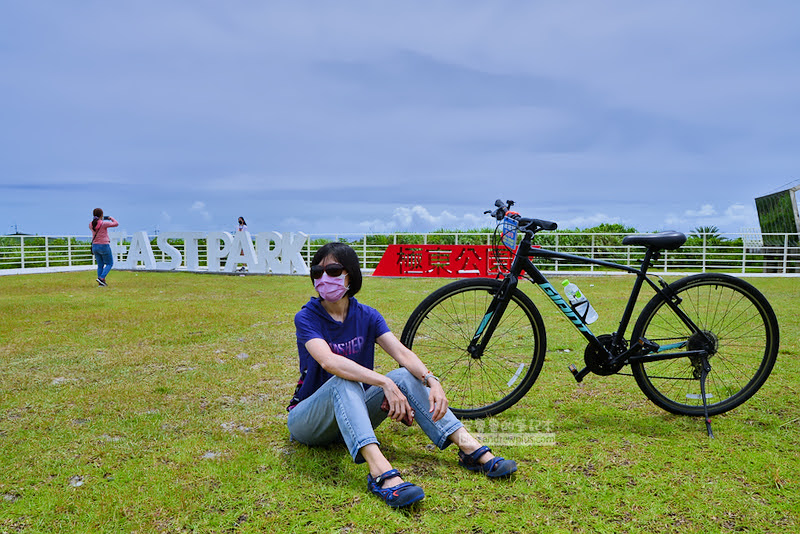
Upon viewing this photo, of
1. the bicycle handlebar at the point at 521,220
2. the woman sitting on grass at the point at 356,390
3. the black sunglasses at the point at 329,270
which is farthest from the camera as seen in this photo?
the bicycle handlebar at the point at 521,220

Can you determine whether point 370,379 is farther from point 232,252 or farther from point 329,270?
point 232,252

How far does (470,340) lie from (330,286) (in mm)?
1105

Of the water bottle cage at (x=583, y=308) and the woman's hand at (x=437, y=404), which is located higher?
the water bottle cage at (x=583, y=308)

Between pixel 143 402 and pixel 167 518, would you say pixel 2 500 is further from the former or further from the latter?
pixel 143 402

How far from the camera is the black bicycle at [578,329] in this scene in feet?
10.5

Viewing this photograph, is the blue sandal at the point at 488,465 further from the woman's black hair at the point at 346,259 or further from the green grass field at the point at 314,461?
the woman's black hair at the point at 346,259

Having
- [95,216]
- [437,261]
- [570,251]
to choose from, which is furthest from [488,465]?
[570,251]

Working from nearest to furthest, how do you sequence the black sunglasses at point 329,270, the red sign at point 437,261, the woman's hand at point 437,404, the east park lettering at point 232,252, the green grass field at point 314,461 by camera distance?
the green grass field at point 314,461 → the woman's hand at point 437,404 → the black sunglasses at point 329,270 → the red sign at point 437,261 → the east park lettering at point 232,252

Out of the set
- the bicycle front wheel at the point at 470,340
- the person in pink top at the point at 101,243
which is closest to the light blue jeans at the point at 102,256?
the person in pink top at the point at 101,243

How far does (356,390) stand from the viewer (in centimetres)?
248

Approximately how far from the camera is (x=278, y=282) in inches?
564

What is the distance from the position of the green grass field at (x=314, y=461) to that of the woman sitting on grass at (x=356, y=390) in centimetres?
11

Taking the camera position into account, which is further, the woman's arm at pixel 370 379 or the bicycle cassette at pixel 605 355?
the bicycle cassette at pixel 605 355

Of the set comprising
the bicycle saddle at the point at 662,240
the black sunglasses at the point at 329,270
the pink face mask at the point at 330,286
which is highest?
the bicycle saddle at the point at 662,240
